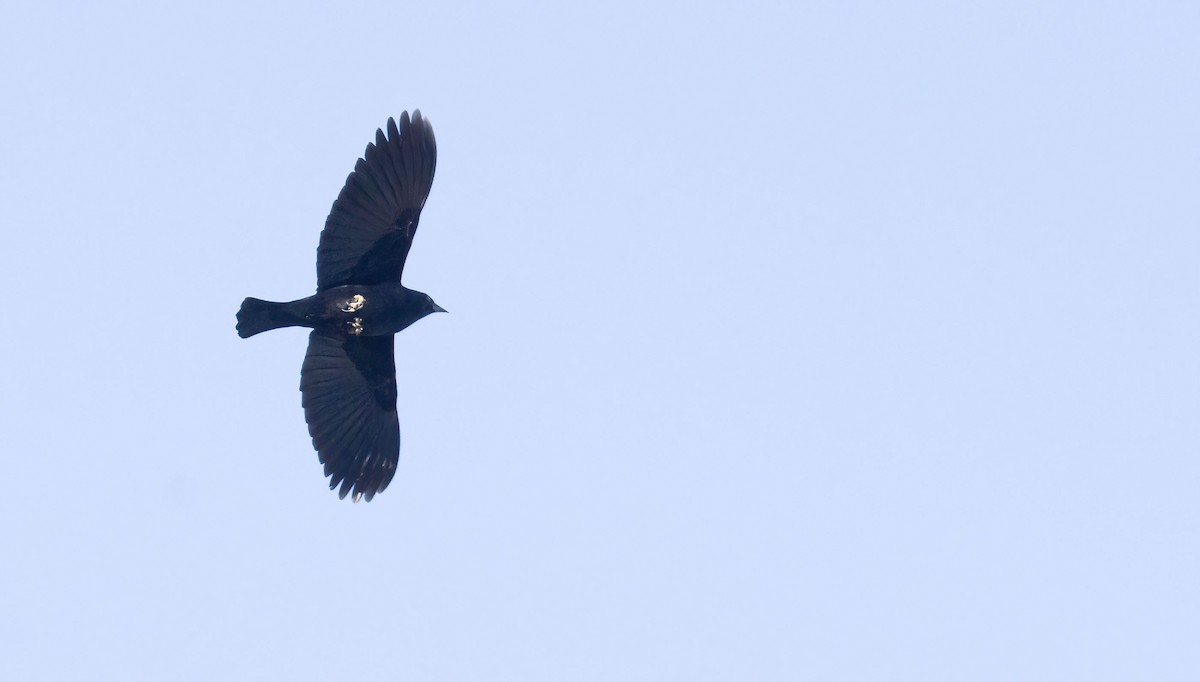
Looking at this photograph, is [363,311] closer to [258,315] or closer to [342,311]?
[342,311]

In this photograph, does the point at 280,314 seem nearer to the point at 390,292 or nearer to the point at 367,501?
the point at 390,292

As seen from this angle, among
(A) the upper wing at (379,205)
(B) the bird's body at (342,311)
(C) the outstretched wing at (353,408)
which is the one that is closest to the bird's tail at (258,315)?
(B) the bird's body at (342,311)

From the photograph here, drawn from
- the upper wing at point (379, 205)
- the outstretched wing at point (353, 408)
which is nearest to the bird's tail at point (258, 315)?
the upper wing at point (379, 205)

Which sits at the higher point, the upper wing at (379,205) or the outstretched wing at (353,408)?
the upper wing at (379,205)

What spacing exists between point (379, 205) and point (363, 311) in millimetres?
1395

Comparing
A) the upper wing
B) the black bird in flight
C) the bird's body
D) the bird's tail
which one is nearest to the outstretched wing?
the black bird in flight

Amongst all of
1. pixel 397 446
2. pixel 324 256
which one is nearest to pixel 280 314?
pixel 324 256

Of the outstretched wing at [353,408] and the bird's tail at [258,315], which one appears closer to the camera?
the bird's tail at [258,315]

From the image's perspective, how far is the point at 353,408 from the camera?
2423cm

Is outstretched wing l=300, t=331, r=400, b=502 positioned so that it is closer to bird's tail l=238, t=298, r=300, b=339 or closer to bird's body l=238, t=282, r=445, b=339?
bird's body l=238, t=282, r=445, b=339

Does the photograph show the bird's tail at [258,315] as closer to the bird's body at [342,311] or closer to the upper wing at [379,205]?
the bird's body at [342,311]

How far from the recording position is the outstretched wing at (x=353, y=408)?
23922 millimetres

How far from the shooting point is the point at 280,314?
75.5ft

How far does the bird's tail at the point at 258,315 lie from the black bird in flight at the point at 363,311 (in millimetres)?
13
